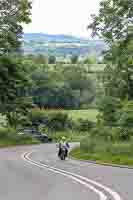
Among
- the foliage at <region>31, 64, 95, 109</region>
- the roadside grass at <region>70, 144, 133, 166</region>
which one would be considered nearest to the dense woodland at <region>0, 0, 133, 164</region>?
the roadside grass at <region>70, 144, 133, 166</region>

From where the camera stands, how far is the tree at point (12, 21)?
50.3 meters

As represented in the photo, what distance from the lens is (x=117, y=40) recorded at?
4409cm

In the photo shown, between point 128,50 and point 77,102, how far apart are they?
378 feet

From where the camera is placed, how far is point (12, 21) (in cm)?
5569

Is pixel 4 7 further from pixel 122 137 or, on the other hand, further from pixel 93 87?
pixel 93 87

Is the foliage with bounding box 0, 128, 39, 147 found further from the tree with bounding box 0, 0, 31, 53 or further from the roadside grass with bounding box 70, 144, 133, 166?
the roadside grass with bounding box 70, 144, 133, 166

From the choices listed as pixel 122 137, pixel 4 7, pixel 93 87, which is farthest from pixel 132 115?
pixel 93 87

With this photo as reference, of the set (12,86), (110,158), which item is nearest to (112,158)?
(110,158)

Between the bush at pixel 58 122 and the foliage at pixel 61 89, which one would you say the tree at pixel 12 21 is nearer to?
the bush at pixel 58 122

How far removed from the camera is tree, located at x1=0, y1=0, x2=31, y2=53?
50344 millimetres

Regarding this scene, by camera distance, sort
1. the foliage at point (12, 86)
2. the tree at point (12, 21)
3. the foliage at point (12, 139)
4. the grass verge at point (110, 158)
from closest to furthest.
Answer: the grass verge at point (110, 158)
the tree at point (12, 21)
the foliage at point (12, 86)
the foliage at point (12, 139)

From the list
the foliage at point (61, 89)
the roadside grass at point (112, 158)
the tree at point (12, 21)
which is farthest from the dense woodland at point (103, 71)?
the foliage at point (61, 89)

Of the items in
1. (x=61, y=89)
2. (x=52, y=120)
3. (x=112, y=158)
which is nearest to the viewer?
(x=112, y=158)

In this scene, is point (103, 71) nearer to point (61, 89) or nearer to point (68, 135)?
point (68, 135)
